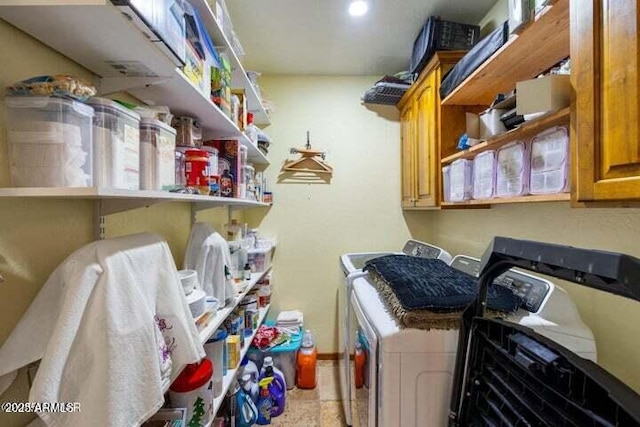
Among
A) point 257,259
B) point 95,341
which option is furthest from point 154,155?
point 257,259

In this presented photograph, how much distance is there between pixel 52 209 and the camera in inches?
31.0

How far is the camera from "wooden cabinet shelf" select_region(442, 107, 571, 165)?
3.02ft

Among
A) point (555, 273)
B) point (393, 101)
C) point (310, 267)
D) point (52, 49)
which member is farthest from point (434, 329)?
point (393, 101)

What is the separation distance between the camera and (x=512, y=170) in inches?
47.3

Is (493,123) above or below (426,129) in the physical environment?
below

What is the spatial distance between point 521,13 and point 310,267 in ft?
7.30

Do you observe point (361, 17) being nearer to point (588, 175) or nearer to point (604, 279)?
point (588, 175)

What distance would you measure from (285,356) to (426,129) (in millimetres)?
1976

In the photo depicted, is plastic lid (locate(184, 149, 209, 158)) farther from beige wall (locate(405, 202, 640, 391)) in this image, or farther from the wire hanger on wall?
the wire hanger on wall

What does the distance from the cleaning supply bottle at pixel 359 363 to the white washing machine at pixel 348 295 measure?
0.16m

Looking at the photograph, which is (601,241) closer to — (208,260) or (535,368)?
(535,368)

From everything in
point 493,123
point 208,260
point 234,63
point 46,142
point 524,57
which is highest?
point 234,63

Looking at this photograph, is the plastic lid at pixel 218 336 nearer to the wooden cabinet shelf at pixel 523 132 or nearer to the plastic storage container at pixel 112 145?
the plastic storage container at pixel 112 145

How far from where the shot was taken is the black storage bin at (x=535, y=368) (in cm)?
48
